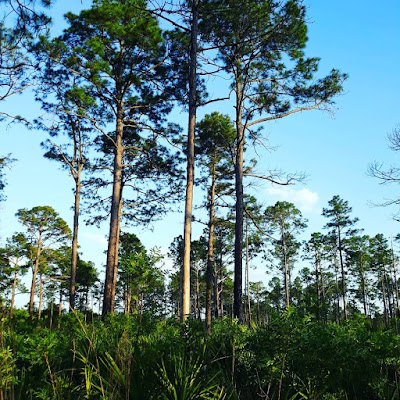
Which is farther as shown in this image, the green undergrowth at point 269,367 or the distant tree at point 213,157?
the distant tree at point 213,157

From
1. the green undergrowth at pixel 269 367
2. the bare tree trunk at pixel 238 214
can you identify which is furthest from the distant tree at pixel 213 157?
→ the green undergrowth at pixel 269 367

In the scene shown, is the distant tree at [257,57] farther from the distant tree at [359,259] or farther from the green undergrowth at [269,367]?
the distant tree at [359,259]

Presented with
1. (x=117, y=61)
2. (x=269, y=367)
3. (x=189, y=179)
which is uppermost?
(x=117, y=61)

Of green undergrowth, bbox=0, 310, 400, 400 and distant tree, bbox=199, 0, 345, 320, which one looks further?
distant tree, bbox=199, 0, 345, 320

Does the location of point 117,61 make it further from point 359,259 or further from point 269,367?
point 359,259

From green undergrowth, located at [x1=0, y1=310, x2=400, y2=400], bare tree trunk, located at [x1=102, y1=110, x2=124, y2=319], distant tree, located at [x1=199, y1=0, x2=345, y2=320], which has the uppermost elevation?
distant tree, located at [x1=199, y1=0, x2=345, y2=320]

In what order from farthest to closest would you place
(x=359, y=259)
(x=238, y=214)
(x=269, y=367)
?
1. (x=359, y=259)
2. (x=238, y=214)
3. (x=269, y=367)

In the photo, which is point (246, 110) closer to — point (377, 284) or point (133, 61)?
point (133, 61)

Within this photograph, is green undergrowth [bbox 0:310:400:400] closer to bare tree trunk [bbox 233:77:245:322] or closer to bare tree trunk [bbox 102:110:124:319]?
bare tree trunk [bbox 233:77:245:322]

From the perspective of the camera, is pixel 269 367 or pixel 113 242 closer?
pixel 269 367

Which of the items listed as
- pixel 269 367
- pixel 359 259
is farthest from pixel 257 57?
pixel 359 259

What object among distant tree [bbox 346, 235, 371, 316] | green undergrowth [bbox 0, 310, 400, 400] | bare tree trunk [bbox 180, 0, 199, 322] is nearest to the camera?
green undergrowth [bbox 0, 310, 400, 400]

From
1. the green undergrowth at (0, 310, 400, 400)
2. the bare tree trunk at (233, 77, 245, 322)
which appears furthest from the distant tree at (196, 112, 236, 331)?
the green undergrowth at (0, 310, 400, 400)

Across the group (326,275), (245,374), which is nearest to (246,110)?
(245,374)
